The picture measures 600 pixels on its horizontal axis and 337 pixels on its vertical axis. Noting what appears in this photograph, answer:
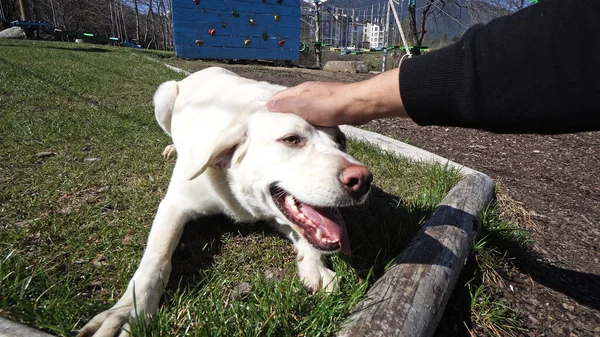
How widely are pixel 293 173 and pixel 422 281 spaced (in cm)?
72

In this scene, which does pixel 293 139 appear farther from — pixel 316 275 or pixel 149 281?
pixel 149 281

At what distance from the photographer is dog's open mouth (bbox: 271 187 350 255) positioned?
1.68m

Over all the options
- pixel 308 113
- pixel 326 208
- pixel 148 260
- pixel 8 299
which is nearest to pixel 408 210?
pixel 326 208

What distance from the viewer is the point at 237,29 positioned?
14.6 m

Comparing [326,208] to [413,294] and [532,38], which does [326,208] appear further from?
[532,38]

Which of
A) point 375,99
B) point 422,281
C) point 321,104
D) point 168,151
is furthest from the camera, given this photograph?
point 168,151

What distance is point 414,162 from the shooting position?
333cm

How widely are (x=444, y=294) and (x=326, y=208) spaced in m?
0.63

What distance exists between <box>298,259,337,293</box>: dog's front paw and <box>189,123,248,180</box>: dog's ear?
65 centimetres

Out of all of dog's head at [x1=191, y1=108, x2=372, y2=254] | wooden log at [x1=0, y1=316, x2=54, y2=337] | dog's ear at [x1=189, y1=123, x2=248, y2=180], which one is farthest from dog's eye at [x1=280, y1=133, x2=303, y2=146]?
wooden log at [x1=0, y1=316, x2=54, y2=337]

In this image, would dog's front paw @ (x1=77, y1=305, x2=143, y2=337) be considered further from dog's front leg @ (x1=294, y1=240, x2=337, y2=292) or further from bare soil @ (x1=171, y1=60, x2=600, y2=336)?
bare soil @ (x1=171, y1=60, x2=600, y2=336)

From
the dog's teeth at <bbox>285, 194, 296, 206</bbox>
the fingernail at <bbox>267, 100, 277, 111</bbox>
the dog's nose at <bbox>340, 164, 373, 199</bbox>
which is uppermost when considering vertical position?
the fingernail at <bbox>267, 100, 277, 111</bbox>

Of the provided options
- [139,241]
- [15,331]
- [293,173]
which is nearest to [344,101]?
[293,173]

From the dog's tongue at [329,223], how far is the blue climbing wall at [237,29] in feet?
44.5
